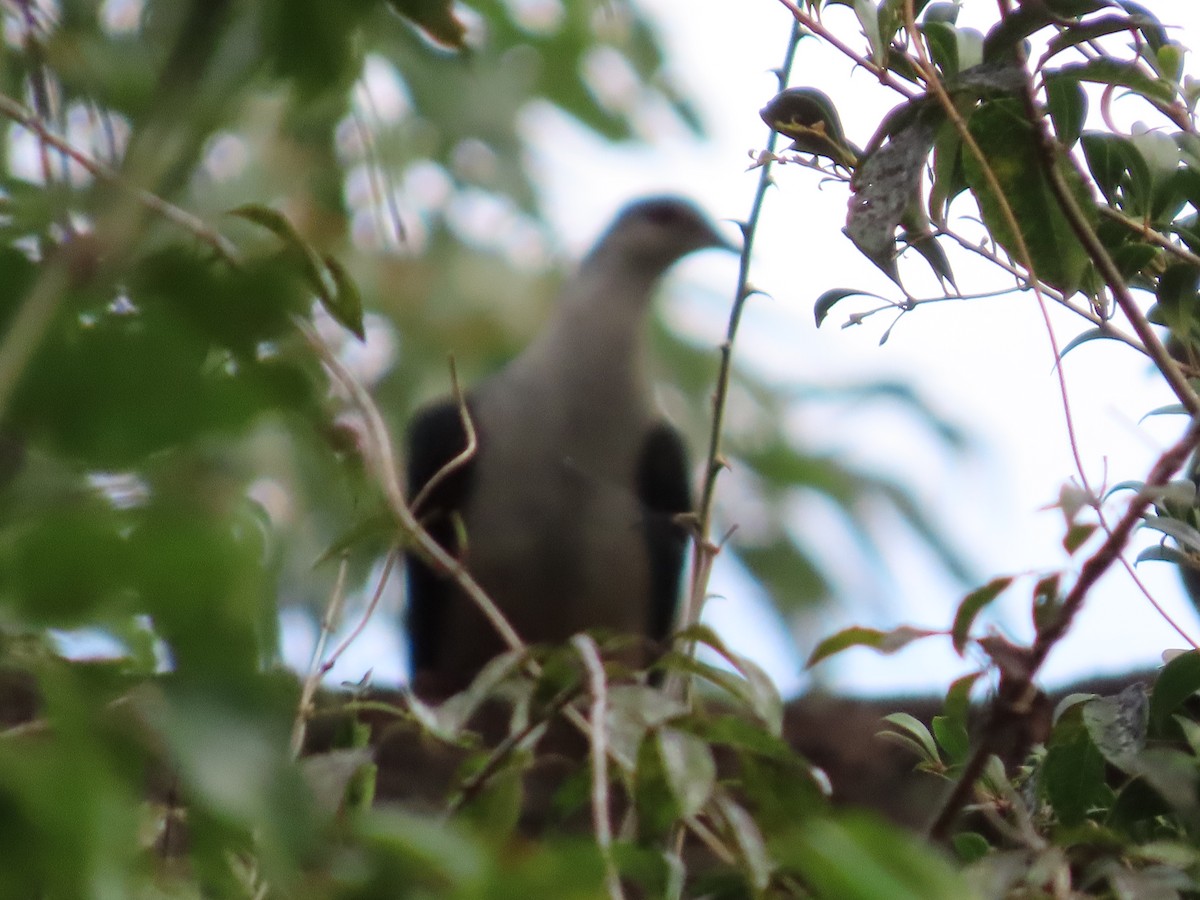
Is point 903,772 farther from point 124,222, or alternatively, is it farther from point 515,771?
point 124,222

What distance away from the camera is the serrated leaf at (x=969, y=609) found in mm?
606

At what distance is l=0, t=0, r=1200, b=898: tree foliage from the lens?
0.32 m

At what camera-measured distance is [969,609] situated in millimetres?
616

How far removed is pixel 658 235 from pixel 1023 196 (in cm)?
240

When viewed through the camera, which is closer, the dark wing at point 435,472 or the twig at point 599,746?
the twig at point 599,746

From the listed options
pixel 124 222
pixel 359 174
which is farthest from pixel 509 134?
pixel 124 222

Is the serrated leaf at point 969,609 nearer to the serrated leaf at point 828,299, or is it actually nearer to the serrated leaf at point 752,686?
the serrated leaf at point 752,686

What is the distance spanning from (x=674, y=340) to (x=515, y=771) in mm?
2661

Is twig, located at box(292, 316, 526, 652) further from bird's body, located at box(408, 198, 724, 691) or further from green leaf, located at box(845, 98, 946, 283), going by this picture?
bird's body, located at box(408, 198, 724, 691)

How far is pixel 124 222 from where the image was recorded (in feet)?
1.09

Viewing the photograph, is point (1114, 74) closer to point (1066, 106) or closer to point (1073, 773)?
point (1066, 106)

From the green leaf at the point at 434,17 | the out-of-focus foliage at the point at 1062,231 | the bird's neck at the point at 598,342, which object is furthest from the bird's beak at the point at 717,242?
the green leaf at the point at 434,17

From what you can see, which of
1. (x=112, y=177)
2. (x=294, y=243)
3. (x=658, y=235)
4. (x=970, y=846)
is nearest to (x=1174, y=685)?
(x=970, y=846)

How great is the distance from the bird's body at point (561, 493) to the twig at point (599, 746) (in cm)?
220
